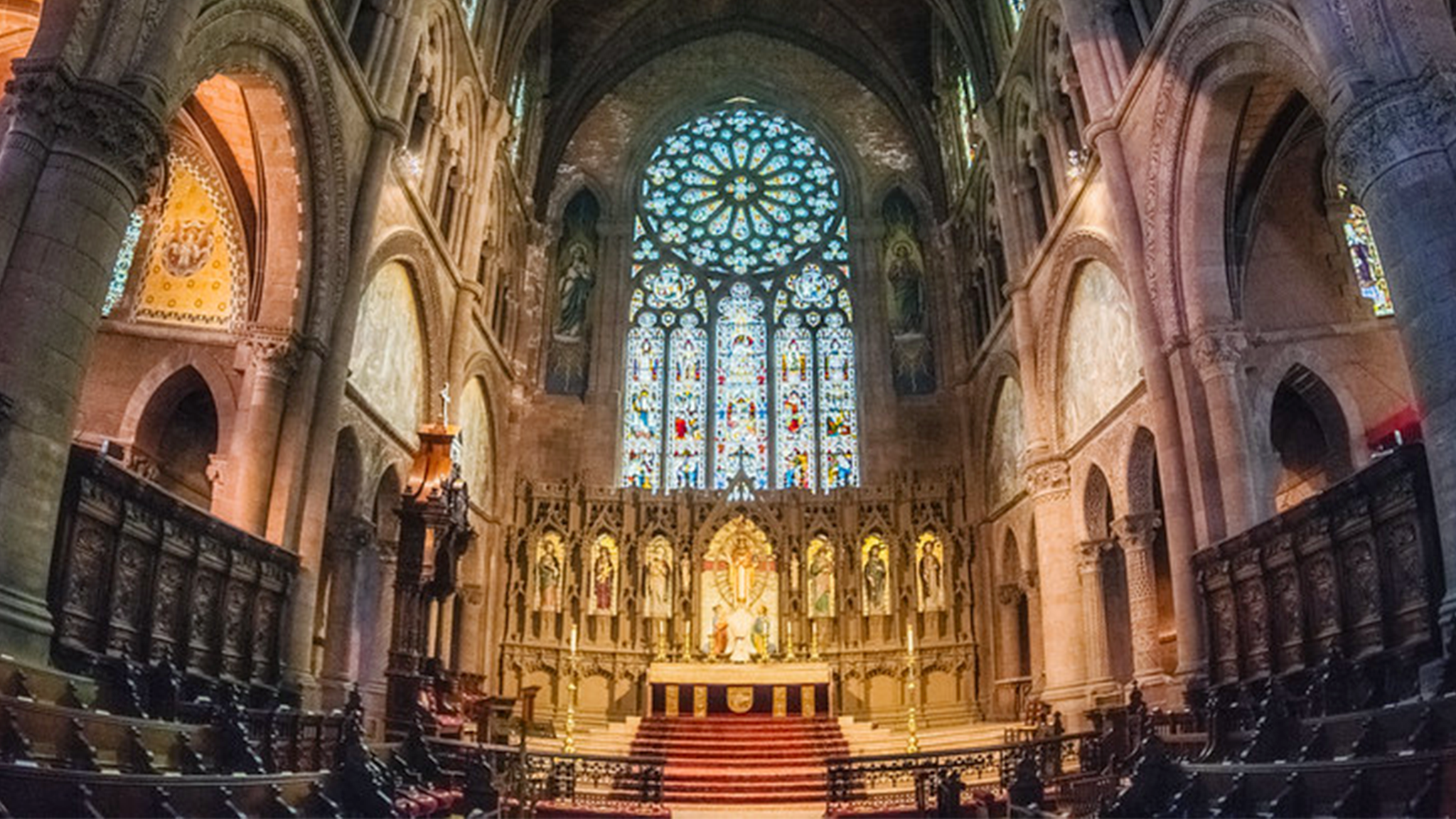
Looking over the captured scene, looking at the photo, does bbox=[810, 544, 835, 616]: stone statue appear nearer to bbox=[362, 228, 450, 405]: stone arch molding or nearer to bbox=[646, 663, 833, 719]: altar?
bbox=[646, 663, 833, 719]: altar

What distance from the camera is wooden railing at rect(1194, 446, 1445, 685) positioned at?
991 centimetres

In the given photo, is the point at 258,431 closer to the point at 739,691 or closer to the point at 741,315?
the point at 739,691

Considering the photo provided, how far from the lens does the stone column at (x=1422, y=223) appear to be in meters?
9.16

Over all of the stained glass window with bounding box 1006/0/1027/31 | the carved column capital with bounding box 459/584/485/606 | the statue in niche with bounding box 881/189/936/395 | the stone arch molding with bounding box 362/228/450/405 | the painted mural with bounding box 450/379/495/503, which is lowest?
the carved column capital with bounding box 459/584/485/606

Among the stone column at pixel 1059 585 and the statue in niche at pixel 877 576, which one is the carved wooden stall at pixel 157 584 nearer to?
the stone column at pixel 1059 585

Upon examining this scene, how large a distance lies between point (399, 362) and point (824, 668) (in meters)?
11.2

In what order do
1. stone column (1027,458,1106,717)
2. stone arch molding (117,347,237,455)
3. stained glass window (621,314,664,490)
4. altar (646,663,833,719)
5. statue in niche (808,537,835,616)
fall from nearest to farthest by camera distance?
stone arch molding (117,347,237,455) < stone column (1027,458,1106,717) < altar (646,663,833,719) < statue in niche (808,537,835,616) < stained glass window (621,314,664,490)

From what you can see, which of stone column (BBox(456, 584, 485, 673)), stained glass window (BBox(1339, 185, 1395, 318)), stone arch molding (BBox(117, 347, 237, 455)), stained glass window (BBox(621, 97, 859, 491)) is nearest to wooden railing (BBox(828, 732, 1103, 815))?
stained glass window (BBox(1339, 185, 1395, 318))

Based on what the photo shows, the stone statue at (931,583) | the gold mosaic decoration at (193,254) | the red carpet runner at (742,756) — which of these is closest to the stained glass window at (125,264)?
the gold mosaic decoration at (193,254)

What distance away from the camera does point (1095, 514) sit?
20.3 meters

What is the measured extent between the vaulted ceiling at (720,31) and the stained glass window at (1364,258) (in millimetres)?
Answer: 15148

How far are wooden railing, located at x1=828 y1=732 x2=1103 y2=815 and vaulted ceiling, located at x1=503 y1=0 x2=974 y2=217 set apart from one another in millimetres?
19454

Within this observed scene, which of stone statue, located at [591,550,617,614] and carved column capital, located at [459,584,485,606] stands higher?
stone statue, located at [591,550,617,614]

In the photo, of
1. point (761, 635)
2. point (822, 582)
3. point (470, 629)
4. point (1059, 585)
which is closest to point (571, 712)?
point (470, 629)
